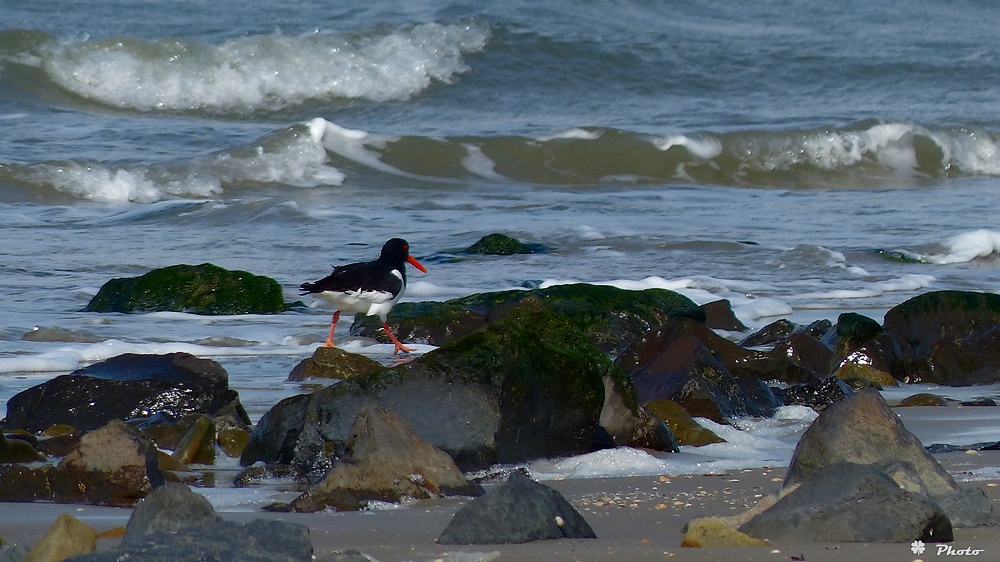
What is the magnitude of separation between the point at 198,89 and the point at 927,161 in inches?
387

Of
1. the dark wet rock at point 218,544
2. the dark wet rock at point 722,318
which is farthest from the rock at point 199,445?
the dark wet rock at point 722,318

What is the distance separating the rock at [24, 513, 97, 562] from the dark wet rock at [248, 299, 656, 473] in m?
1.20

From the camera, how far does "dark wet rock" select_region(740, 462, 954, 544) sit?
233 cm

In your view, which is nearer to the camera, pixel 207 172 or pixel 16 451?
pixel 16 451

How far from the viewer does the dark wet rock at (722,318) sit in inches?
261

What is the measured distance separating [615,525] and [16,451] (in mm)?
1761

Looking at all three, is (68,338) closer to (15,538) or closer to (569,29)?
(15,538)

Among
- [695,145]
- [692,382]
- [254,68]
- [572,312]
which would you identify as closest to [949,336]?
[572,312]

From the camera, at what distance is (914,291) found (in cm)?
805

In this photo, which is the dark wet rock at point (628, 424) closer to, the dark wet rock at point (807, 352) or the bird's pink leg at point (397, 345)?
the dark wet rock at point (807, 352)

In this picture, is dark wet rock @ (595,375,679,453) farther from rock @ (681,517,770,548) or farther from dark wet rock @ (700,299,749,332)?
dark wet rock @ (700,299,749,332)

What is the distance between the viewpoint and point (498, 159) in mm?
14953

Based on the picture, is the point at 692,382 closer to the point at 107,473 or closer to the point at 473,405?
the point at 473,405

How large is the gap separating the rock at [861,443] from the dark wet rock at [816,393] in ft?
5.68
